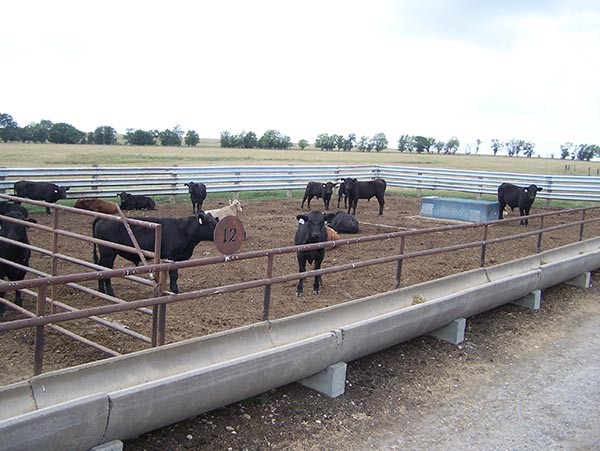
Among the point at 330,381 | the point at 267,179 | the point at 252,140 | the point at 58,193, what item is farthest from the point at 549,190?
the point at 252,140

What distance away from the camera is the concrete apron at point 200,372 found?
12.3ft

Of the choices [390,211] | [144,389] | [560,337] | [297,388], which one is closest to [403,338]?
[297,388]

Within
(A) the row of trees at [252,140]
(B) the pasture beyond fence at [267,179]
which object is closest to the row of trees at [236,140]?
(A) the row of trees at [252,140]

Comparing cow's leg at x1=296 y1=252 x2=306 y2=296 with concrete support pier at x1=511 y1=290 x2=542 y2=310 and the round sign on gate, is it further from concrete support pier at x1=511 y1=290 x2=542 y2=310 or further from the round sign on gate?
concrete support pier at x1=511 y1=290 x2=542 y2=310

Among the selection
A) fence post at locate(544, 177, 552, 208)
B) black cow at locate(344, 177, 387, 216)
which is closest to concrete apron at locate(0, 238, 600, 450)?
black cow at locate(344, 177, 387, 216)

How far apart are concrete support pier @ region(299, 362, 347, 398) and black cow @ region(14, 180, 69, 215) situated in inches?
503

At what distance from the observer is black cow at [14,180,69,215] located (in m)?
16.4

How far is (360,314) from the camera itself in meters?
6.27

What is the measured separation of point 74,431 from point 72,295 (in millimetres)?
4562

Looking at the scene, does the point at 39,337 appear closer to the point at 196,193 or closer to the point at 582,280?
the point at 582,280

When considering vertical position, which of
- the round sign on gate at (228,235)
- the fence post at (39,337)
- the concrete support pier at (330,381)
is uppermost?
the round sign on gate at (228,235)

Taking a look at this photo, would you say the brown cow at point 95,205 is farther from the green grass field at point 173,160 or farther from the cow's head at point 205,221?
the green grass field at point 173,160

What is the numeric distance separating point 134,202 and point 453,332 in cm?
1253

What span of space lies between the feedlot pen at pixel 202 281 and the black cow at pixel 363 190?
114 centimetres
